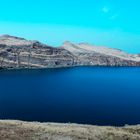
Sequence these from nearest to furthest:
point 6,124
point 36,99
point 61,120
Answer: point 6,124 < point 61,120 < point 36,99

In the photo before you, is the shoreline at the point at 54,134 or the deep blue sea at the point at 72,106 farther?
the deep blue sea at the point at 72,106

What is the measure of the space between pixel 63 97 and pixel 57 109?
32.6m

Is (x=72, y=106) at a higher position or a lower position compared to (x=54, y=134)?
lower

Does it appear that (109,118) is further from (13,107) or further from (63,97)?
(63,97)

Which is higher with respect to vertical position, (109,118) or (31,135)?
(31,135)

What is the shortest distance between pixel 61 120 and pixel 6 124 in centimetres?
5916

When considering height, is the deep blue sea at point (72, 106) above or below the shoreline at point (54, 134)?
below

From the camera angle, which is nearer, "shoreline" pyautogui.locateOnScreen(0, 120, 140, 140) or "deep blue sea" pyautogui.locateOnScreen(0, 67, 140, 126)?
"shoreline" pyautogui.locateOnScreen(0, 120, 140, 140)

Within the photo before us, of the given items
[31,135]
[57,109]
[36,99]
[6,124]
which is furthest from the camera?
[36,99]

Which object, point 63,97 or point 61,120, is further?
point 63,97

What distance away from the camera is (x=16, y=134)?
179ft

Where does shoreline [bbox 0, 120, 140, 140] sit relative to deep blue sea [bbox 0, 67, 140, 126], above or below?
above

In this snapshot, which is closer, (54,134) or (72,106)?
(54,134)

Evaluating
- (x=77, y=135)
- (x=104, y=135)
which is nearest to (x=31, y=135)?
(x=77, y=135)
